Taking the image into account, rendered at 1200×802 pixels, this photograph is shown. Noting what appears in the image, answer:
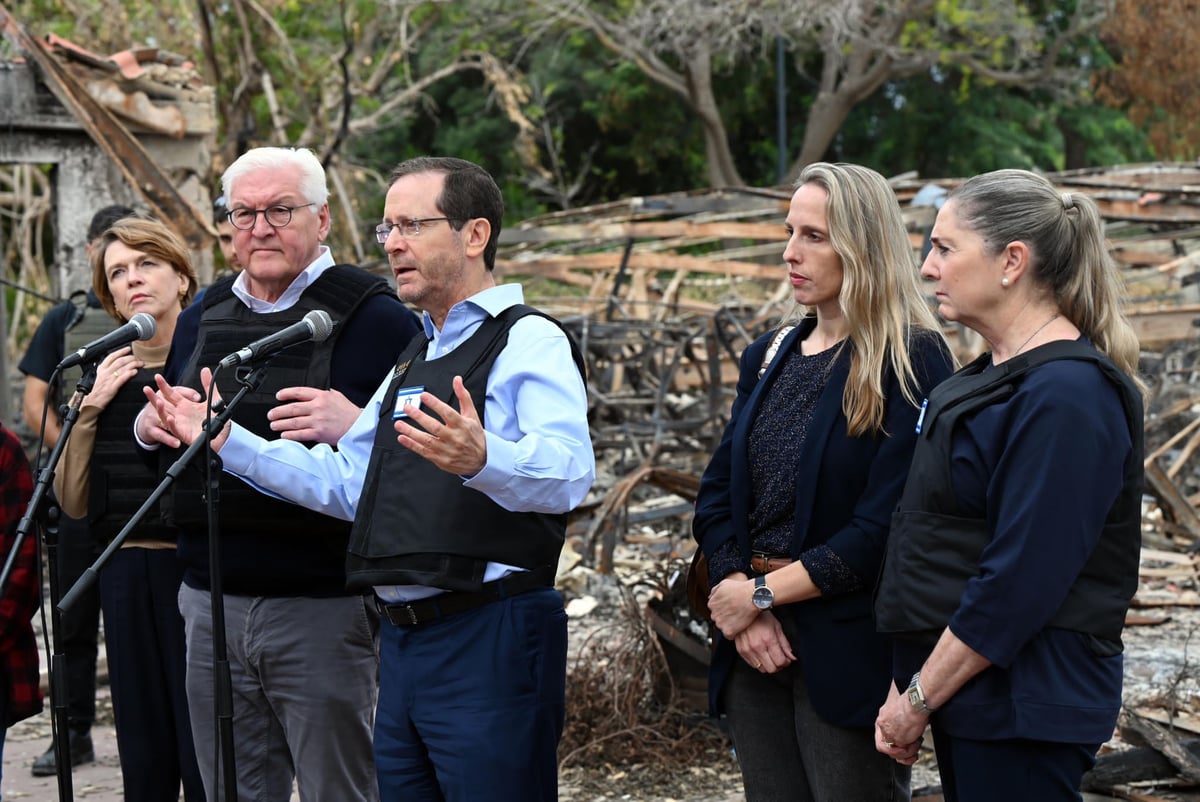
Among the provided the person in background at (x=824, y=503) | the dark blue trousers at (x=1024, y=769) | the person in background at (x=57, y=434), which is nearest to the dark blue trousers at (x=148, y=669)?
the person in background at (x=57, y=434)

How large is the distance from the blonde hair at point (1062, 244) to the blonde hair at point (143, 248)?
8.89ft

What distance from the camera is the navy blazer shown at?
3.25 metres

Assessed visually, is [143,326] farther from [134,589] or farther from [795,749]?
[795,749]

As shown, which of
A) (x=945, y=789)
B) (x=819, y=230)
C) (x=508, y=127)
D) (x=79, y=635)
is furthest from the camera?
(x=508, y=127)

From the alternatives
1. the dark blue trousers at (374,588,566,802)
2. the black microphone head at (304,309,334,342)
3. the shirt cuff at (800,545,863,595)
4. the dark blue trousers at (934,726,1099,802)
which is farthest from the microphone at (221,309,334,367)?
the dark blue trousers at (934,726,1099,802)

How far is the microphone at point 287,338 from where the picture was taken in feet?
10.8

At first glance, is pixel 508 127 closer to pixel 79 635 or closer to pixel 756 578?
pixel 79 635

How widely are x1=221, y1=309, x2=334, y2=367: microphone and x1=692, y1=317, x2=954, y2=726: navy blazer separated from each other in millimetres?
1229

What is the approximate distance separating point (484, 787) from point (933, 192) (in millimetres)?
11421

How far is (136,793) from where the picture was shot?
4.42 meters

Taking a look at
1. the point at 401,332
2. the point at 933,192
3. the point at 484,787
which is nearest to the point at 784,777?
the point at 484,787

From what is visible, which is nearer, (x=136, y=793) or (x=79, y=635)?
(x=136, y=793)

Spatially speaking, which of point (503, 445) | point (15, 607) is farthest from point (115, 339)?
point (503, 445)

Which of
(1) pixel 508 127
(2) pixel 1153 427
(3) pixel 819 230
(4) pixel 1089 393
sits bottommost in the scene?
(2) pixel 1153 427
